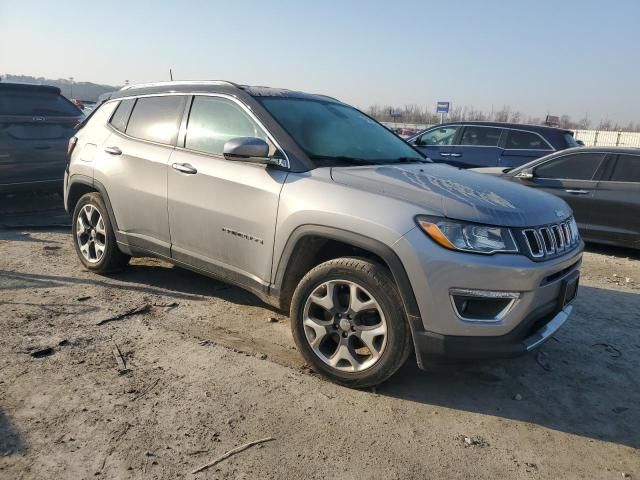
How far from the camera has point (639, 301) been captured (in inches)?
194

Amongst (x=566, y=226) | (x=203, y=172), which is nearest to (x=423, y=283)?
(x=566, y=226)

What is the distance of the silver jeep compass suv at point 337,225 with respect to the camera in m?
2.71

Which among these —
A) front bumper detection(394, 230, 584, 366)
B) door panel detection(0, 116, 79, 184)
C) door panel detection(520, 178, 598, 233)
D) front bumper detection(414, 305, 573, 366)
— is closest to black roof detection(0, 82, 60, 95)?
door panel detection(0, 116, 79, 184)

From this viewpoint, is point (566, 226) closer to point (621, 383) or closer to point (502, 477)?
point (621, 383)

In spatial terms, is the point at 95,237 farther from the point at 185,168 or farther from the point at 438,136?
the point at 438,136

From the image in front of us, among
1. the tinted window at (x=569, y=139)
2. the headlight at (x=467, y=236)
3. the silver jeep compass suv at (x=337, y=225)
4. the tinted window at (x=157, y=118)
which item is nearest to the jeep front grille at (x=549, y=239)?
the silver jeep compass suv at (x=337, y=225)

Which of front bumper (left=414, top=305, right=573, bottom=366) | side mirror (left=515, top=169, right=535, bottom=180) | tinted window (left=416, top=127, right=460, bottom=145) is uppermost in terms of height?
tinted window (left=416, top=127, right=460, bottom=145)

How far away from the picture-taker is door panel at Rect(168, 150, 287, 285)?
3.38 meters

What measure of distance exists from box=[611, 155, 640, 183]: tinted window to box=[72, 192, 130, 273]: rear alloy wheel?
6.07 meters

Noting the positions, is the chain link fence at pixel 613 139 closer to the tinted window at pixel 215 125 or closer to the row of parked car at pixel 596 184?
the row of parked car at pixel 596 184

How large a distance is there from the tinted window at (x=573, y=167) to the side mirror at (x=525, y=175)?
0.08m

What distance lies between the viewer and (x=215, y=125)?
12.8ft

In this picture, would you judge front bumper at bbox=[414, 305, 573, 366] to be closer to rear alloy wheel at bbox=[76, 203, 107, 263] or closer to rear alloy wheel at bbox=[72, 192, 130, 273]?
rear alloy wheel at bbox=[72, 192, 130, 273]

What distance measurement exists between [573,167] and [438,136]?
374 centimetres
